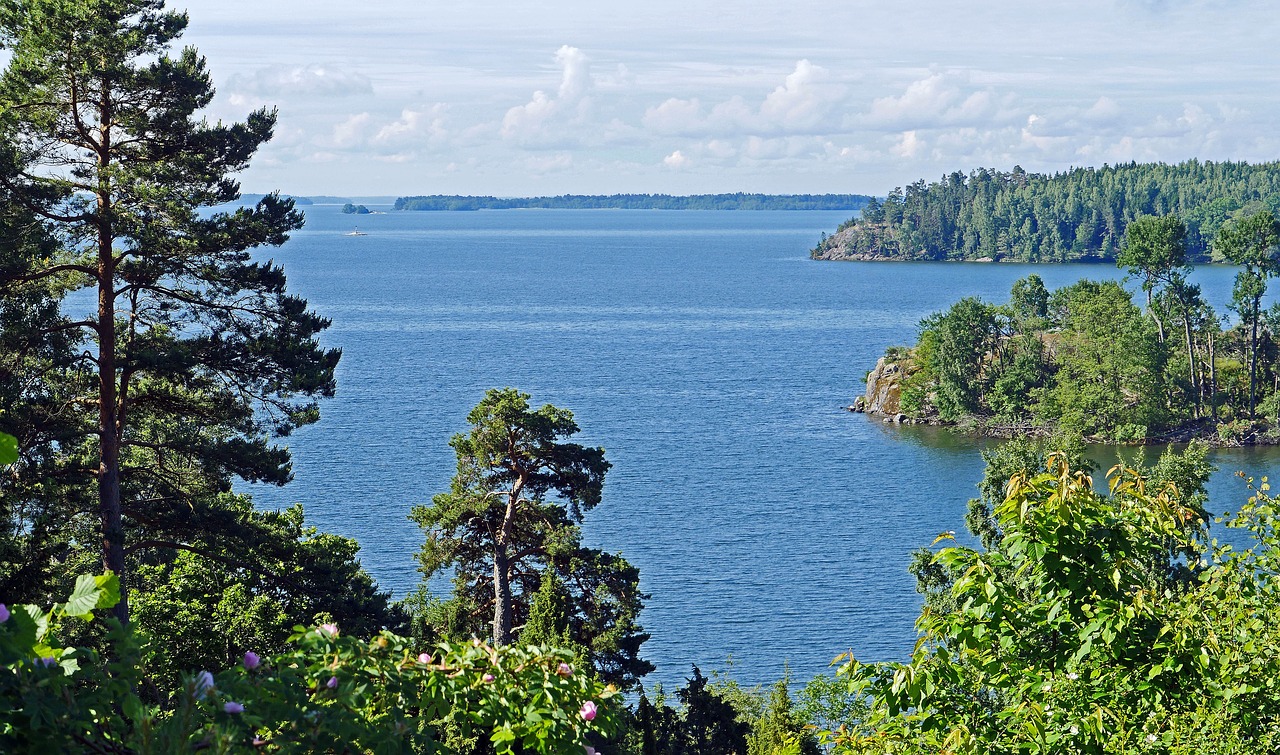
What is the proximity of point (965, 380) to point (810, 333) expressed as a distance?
29561mm

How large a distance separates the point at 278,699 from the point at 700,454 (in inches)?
2122

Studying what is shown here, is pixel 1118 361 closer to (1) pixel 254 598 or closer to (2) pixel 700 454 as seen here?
(2) pixel 700 454

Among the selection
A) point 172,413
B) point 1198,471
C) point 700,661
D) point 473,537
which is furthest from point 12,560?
point 1198,471

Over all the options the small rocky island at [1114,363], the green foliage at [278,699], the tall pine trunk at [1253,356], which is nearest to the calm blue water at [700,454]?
the small rocky island at [1114,363]

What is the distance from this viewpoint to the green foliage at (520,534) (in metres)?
22.8

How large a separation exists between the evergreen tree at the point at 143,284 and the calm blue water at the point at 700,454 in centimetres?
1774

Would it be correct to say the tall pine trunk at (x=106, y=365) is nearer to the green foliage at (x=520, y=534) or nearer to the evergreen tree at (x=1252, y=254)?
the green foliage at (x=520, y=534)

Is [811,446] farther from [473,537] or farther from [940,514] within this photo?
[473,537]

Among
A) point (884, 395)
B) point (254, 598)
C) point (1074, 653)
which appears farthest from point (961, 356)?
point (1074, 653)

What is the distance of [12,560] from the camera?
48.5ft

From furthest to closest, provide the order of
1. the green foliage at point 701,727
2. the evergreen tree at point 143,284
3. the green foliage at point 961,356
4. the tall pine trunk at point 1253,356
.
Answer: the green foliage at point 961,356 < the tall pine trunk at point 1253,356 < the green foliage at point 701,727 < the evergreen tree at point 143,284

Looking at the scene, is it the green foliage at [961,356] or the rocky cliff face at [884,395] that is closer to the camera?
the green foliage at [961,356]

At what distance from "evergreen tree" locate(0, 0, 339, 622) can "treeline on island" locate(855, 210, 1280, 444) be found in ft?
186

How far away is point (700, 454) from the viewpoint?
191 feet
